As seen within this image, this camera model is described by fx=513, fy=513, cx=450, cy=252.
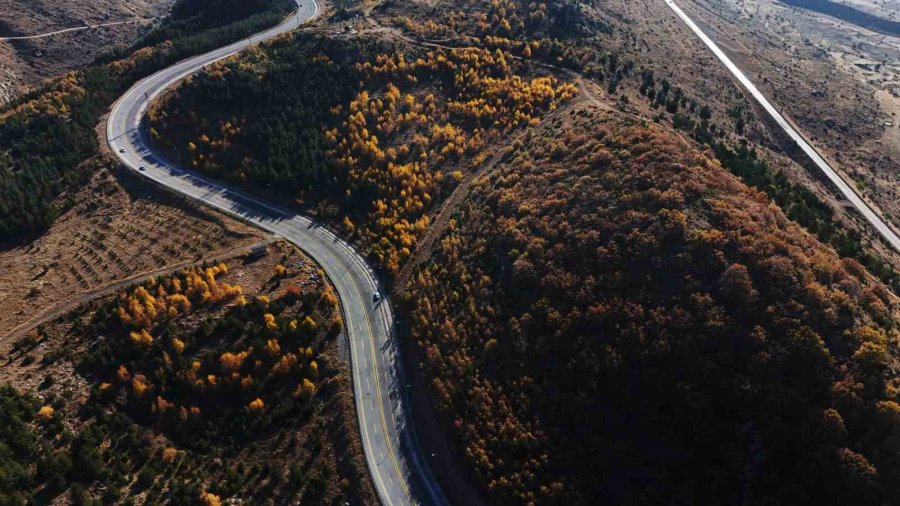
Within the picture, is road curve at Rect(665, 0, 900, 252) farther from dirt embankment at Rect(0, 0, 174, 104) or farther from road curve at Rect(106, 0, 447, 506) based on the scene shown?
dirt embankment at Rect(0, 0, 174, 104)

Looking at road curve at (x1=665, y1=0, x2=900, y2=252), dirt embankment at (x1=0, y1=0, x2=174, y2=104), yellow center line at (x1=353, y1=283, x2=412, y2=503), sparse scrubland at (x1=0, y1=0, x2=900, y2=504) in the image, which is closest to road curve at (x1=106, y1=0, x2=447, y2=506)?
yellow center line at (x1=353, y1=283, x2=412, y2=503)

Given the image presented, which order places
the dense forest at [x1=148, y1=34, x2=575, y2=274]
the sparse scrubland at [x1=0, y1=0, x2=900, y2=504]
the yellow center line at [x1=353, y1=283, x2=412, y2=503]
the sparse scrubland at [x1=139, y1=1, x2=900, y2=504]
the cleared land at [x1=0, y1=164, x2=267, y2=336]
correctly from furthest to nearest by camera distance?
the dense forest at [x1=148, y1=34, x2=575, y2=274] → the cleared land at [x1=0, y1=164, x2=267, y2=336] → the yellow center line at [x1=353, y1=283, x2=412, y2=503] → the sparse scrubland at [x1=0, y1=0, x2=900, y2=504] → the sparse scrubland at [x1=139, y1=1, x2=900, y2=504]

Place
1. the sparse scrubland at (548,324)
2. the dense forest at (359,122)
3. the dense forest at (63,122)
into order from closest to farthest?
the sparse scrubland at (548,324) → the dense forest at (63,122) → the dense forest at (359,122)

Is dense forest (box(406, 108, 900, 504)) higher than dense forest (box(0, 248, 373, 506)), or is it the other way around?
dense forest (box(406, 108, 900, 504))

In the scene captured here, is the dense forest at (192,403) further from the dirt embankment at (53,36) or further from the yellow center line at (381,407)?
the dirt embankment at (53,36)

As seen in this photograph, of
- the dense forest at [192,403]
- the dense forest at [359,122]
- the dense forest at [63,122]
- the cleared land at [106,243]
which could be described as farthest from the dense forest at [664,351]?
the dense forest at [63,122]

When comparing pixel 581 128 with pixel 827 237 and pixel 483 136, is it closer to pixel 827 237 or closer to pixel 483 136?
pixel 483 136
